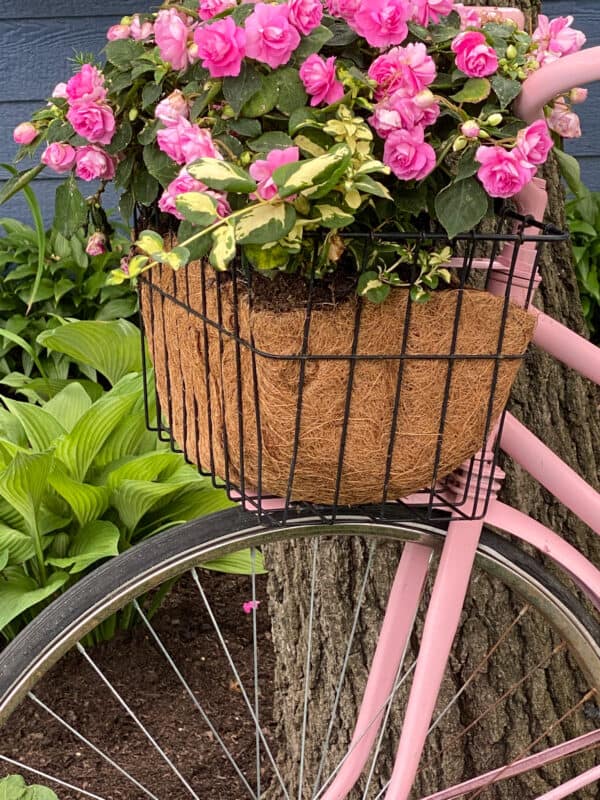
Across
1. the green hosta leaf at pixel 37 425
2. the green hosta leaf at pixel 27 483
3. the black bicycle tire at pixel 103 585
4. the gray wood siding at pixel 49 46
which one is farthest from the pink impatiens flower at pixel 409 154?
the gray wood siding at pixel 49 46

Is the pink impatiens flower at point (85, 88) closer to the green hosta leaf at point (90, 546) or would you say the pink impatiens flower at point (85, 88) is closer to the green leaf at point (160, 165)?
the green leaf at point (160, 165)

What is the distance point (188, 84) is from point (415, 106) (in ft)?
0.72

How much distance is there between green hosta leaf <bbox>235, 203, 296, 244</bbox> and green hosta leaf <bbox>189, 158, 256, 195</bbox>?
3cm

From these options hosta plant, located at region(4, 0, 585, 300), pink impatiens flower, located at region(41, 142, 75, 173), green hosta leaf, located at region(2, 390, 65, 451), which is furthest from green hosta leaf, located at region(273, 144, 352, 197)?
green hosta leaf, located at region(2, 390, 65, 451)

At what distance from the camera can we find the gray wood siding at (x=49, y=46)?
3.22 m

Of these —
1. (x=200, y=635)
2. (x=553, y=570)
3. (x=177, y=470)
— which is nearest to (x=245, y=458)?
(x=553, y=570)

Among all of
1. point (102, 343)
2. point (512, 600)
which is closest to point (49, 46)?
point (102, 343)

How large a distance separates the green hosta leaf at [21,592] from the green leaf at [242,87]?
1.35 meters

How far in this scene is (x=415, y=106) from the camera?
905 millimetres

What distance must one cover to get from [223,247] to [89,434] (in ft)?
4.49

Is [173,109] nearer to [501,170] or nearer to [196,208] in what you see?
[196,208]

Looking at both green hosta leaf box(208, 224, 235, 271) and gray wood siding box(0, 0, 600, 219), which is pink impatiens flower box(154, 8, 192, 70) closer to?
green hosta leaf box(208, 224, 235, 271)

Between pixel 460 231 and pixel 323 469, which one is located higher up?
pixel 460 231

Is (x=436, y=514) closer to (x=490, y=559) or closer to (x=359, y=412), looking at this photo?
(x=490, y=559)
